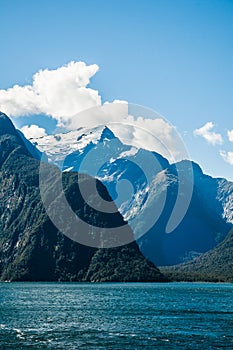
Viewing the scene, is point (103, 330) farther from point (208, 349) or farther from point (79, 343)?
point (208, 349)

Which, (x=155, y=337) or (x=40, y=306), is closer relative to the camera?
(x=155, y=337)

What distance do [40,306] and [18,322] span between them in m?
44.7

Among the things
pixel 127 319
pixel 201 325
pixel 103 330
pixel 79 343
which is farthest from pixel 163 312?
pixel 79 343

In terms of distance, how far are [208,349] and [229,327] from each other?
30881 millimetres

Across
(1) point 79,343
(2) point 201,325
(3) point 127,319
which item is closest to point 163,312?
(3) point 127,319

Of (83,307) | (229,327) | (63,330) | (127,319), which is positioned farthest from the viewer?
(83,307)

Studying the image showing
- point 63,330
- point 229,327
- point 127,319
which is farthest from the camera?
point 127,319

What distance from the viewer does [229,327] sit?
11462cm

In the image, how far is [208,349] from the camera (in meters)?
85.6

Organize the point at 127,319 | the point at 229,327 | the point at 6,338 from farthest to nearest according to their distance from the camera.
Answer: the point at 127,319, the point at 229,327, the point at 6,338

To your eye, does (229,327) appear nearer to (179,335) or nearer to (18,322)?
(179,335)

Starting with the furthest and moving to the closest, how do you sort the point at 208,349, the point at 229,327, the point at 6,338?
the point at 229,327 → the point at 6,338 → the point at 208,349

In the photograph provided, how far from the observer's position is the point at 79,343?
296 feet

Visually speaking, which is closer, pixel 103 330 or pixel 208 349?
pixel 208 349
